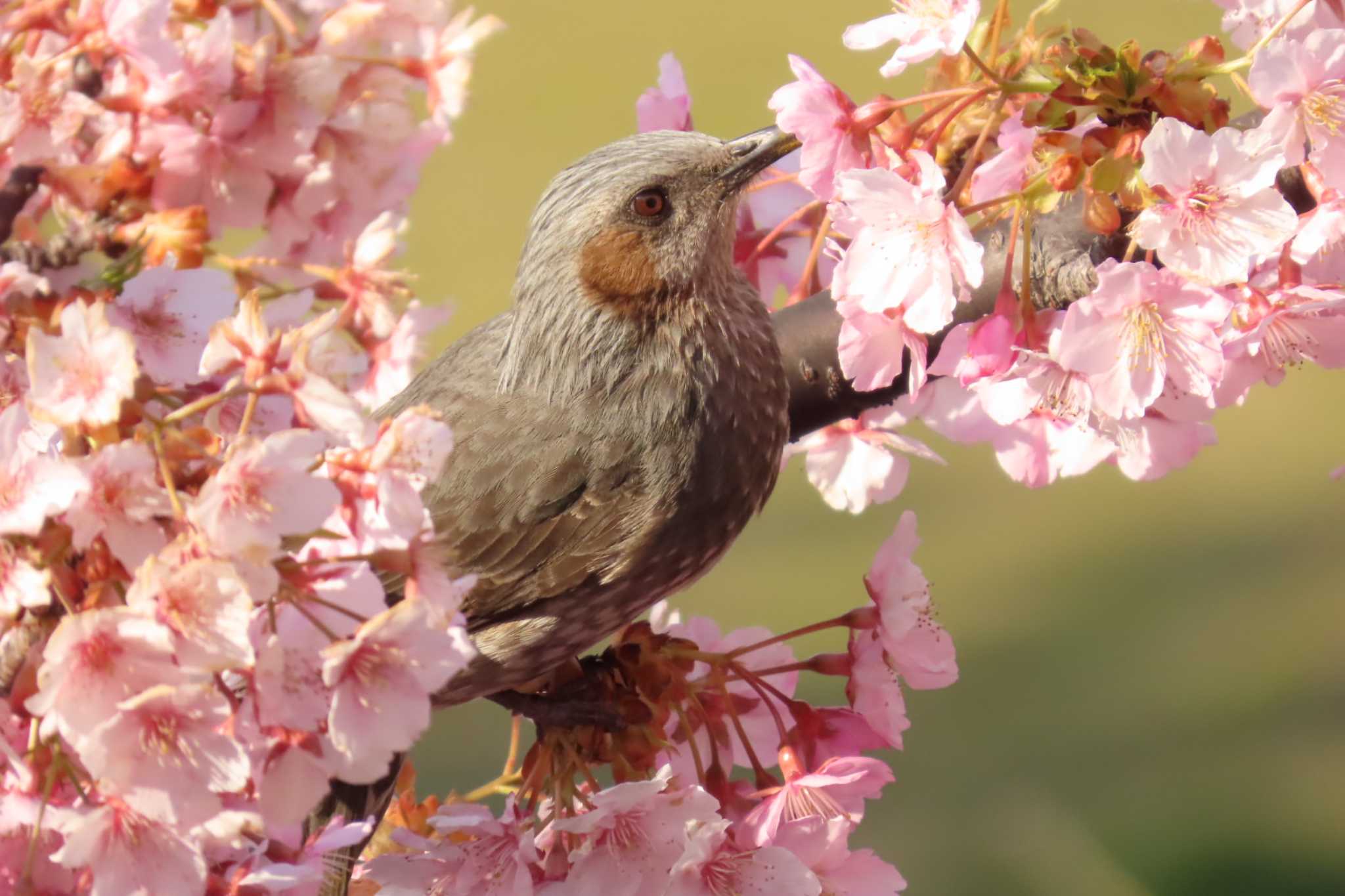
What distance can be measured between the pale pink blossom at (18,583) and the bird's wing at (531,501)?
0.64 m

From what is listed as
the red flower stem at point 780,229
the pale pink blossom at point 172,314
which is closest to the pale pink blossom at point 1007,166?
the red flower stem at point 780,229

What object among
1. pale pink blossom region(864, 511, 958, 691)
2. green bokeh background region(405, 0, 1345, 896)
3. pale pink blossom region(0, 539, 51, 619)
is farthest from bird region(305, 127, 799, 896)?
green bokeh background region(405, 0, 1345, 896)

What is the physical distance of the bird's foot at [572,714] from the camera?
101 centimetres

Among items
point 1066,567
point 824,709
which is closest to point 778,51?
point 1066,567

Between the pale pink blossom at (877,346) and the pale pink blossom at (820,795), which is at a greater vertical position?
the pale pink blossom at (877,346)

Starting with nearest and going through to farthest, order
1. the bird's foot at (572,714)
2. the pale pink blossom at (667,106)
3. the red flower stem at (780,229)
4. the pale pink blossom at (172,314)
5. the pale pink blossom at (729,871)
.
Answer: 1. the pale pink blossom at (172,314)
2. the pale pink blossom at (729,871)
3. the bird's foot at (572,714)
4. the red flower stem at (780,229)
5. the pale pink blossom at (667,106)

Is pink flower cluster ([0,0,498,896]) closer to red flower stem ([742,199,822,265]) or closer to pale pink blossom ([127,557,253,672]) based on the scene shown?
pale pink blossom ([127,557,253,672])

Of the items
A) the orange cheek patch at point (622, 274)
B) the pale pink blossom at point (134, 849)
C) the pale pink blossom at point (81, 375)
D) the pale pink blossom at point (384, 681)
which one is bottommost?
the orange cheek patch at point (622, 274)

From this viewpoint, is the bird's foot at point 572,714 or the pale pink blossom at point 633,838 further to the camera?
the bird's foot at point 572,714

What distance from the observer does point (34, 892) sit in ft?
2.35

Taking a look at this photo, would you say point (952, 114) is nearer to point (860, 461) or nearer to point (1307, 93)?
point (1307, 93)

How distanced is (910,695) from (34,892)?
3240 millimetres

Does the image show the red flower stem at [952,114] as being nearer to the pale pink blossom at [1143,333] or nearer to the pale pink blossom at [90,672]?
the pale pink blossom at [1143,333]

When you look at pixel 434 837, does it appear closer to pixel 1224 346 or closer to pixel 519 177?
pixel 1224 346
